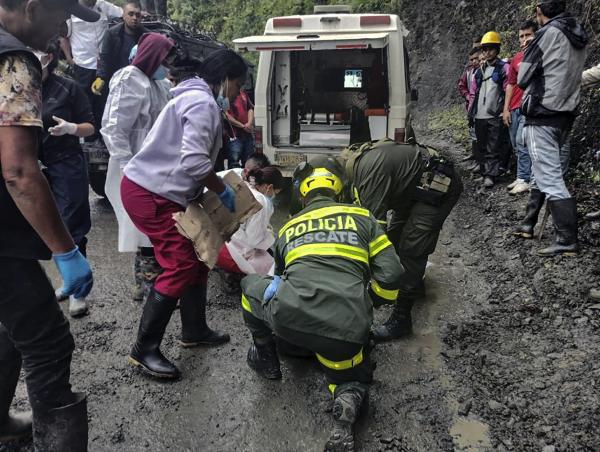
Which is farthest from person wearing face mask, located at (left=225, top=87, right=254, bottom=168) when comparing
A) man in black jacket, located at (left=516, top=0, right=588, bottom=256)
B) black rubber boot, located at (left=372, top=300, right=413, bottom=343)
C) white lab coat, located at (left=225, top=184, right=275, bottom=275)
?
black rubber boot, located at (left=372, top=300, right=413, bottom=343)

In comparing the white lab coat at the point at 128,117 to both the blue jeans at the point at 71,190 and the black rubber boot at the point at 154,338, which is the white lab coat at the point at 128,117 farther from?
the black rubber boot at the point at 154,338

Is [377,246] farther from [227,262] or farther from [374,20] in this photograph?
[374,20]

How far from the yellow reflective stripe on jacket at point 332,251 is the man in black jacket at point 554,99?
2.21 metres

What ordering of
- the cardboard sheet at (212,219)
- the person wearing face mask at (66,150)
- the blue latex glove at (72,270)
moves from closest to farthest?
the blue latex glove at (72,270), the cardboard sheet at (212,219), the person wearing face mask at (66,150)

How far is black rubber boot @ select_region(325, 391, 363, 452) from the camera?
2166 millimetres

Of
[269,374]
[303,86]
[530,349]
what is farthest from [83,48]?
[530,349]

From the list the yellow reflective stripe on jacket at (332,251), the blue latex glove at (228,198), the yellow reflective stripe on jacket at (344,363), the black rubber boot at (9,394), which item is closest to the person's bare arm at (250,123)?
the blue latex glove at (228,198)

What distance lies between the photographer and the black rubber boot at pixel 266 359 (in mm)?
2691

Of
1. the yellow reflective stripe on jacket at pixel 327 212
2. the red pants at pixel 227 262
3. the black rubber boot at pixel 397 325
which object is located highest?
the yellow reflective stripe on jacket at pixel 327 212

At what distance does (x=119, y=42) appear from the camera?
4.89 meters

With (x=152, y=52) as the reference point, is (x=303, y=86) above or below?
below

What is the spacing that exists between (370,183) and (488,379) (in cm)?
132

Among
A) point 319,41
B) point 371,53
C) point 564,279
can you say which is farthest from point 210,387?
point 371,53

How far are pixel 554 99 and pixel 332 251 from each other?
263 cm
